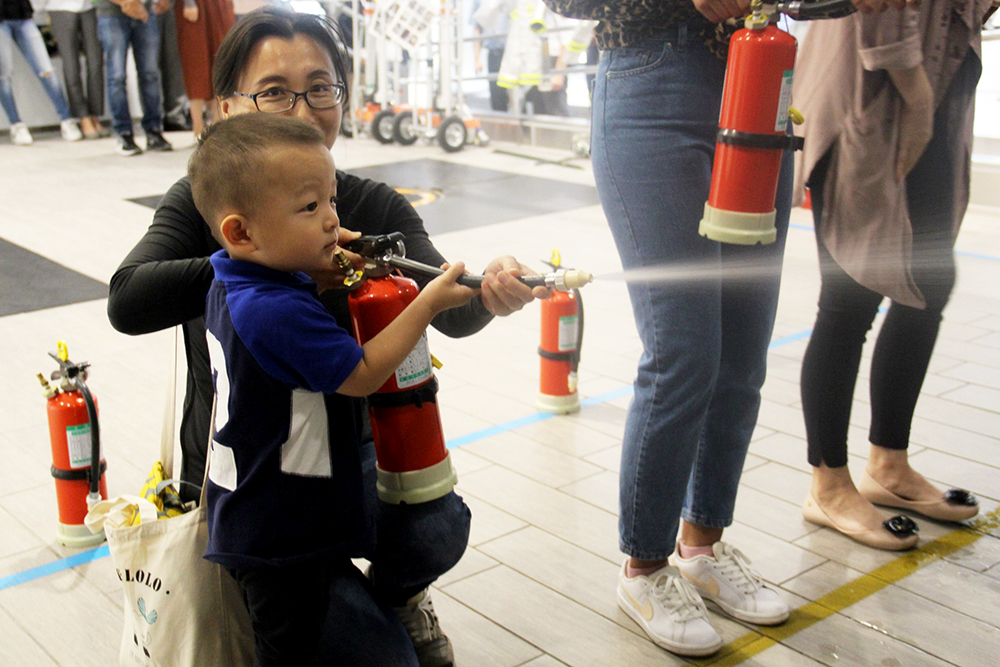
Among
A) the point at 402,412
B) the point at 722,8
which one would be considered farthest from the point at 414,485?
the point at 722,8

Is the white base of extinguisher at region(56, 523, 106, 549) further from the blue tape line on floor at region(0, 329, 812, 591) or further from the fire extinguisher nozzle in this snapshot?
the fire extinguisher nozzle

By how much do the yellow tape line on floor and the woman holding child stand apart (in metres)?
0.59

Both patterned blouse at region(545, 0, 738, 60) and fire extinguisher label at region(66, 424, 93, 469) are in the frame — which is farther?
fire extinguisher label at region(66, 424, 93, 469)

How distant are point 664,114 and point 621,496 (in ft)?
2.40

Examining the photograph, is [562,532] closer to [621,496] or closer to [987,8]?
[621,496]

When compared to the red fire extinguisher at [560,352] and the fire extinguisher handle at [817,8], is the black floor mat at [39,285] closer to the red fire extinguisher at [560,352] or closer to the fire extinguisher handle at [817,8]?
the red fire extinguisher at [560,352]

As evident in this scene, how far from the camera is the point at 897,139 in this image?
212 cm

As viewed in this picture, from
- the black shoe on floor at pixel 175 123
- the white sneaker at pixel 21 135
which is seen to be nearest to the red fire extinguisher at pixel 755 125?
the black shoe on floor at pixel 175 123

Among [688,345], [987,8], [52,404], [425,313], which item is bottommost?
[52,404]

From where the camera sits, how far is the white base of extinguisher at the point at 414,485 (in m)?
1.60

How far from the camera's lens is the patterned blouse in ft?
5.58

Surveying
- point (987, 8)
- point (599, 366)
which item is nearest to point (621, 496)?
point (987, 8)

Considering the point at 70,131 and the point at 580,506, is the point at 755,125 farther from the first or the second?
the point at 70,131

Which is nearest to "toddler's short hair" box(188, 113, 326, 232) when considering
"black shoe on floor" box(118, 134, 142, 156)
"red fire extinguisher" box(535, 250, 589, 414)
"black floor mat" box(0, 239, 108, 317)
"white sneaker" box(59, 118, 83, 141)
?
"red fire extinguisher" box(535, 250, 589, 414)
